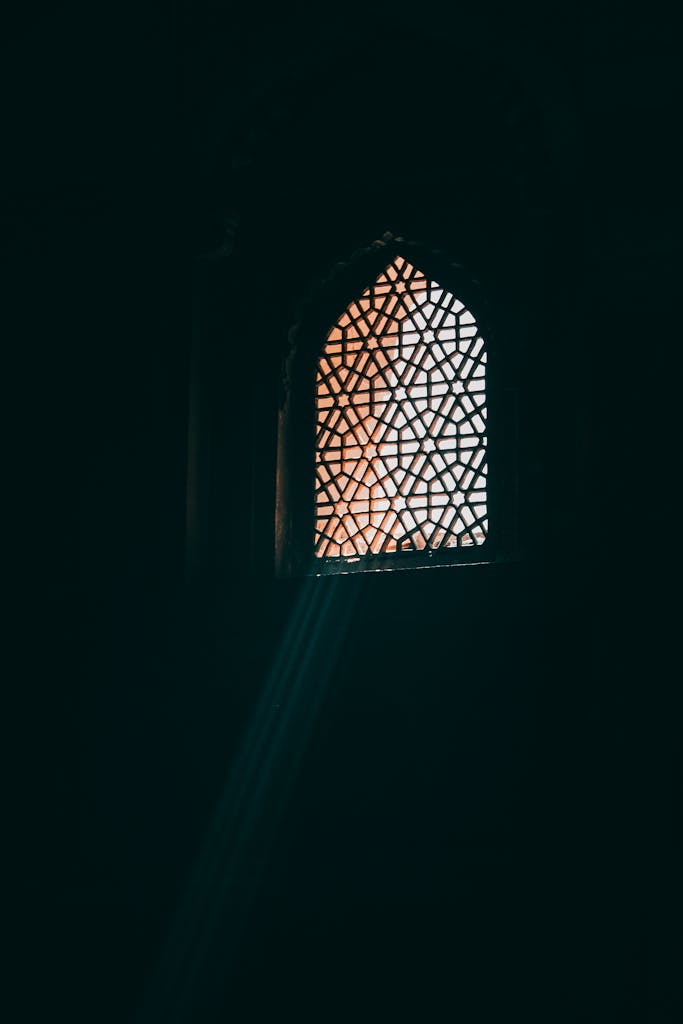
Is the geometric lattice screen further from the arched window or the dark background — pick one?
the dark background

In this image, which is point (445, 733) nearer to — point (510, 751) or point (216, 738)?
point (510, 751)

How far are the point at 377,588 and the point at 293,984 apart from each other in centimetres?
102

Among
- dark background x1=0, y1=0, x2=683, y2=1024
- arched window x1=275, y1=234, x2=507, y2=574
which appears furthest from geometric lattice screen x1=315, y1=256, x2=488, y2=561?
dark background x1=0, y1=0, x2=683, y2=1024

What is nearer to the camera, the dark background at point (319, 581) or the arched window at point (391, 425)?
the dark background at point (319, 581)

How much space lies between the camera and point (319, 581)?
14.4 ft

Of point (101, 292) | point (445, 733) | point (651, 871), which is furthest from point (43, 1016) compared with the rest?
point (101, 292)

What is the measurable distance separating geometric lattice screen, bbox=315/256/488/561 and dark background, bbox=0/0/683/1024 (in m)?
0.15

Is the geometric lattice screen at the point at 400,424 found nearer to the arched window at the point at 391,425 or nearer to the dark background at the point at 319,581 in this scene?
the arched window at the point at 391,425

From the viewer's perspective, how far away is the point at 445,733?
412cm

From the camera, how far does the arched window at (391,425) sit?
4.53 metres

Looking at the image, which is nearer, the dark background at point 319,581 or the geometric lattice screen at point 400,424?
the dark background at point 319,581

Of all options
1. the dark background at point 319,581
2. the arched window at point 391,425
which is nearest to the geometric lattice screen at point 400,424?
the arched window at point 391,425

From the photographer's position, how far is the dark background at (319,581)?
3951 millimetres

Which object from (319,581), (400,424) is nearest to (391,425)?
(400,424)
